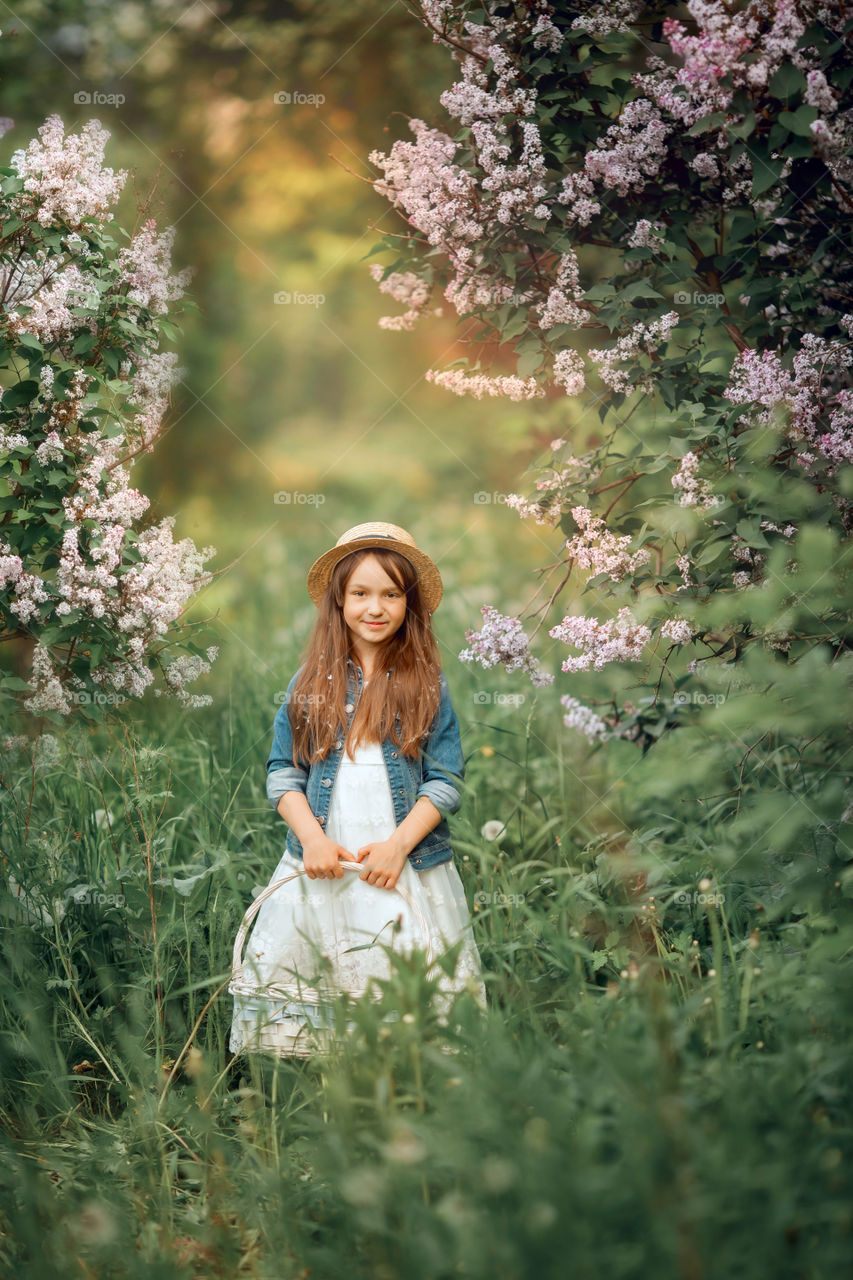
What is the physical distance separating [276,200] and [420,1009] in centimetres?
411

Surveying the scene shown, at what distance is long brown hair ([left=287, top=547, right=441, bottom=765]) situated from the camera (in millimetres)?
2189

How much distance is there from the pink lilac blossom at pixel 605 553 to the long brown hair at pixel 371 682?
1.27ft

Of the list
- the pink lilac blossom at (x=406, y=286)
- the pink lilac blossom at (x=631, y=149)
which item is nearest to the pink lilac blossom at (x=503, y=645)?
the pink lilac blossom at (x=406, y=286)

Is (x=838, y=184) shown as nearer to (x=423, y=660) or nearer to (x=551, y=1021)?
(x=423, y=660)

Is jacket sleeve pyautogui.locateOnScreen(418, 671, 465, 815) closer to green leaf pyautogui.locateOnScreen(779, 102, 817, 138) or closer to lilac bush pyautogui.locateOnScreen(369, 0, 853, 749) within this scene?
lilac bush pyautogui.locateOnScreen(369, 0, 853, 749)

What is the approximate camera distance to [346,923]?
2.05 metres

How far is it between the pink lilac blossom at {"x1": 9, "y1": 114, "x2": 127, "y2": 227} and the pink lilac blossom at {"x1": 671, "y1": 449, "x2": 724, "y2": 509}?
144cm

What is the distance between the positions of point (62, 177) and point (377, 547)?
3.55 ft

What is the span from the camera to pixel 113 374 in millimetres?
2512

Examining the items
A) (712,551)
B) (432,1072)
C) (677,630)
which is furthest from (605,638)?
(432,1072)

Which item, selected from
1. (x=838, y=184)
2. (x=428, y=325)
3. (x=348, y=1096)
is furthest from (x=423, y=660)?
(x=428, y=325)

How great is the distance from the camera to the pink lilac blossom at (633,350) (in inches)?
90.9

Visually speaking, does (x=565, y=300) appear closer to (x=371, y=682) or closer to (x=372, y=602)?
(x=372, y=602)

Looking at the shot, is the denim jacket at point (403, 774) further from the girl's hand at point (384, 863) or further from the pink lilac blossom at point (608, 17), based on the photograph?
the pink lilac blossom at point (608, 17)
